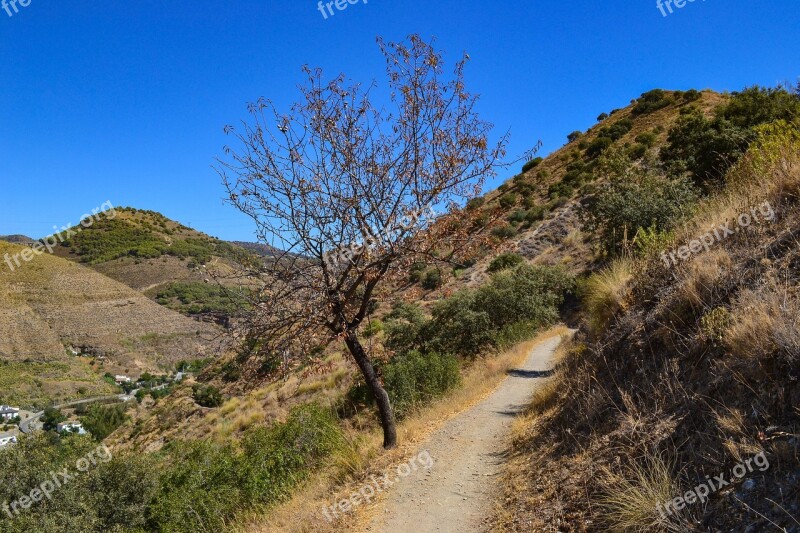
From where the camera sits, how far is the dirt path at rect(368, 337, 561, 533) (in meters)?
5.12

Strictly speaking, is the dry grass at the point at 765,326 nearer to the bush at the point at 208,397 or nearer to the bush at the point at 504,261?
the bush at the point at 504,261

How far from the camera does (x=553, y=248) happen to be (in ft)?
108

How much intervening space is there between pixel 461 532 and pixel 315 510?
203 centimetres

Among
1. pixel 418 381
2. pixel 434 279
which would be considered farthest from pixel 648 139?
pixel 418 381

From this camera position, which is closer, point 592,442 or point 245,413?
point 592,442

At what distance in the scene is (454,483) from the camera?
236 inches

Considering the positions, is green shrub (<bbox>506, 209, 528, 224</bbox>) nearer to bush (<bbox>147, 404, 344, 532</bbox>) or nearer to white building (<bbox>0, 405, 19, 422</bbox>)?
bush (<bbox>147, 404, 344, 532</bbox>)

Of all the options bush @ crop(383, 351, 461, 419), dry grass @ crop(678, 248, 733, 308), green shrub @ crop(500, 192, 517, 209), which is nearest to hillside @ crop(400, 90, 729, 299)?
green shrub @ crop(500, 192, 517, 209)

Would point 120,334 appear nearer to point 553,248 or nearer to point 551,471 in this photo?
point 553,248

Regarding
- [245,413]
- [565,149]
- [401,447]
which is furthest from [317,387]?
[565,149]

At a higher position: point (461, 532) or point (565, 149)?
point (565, 149)

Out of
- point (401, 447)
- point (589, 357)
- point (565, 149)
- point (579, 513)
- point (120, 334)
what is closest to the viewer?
point (579, 513)

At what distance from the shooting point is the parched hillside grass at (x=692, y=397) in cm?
320

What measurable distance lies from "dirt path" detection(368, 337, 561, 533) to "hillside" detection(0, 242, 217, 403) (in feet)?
144
